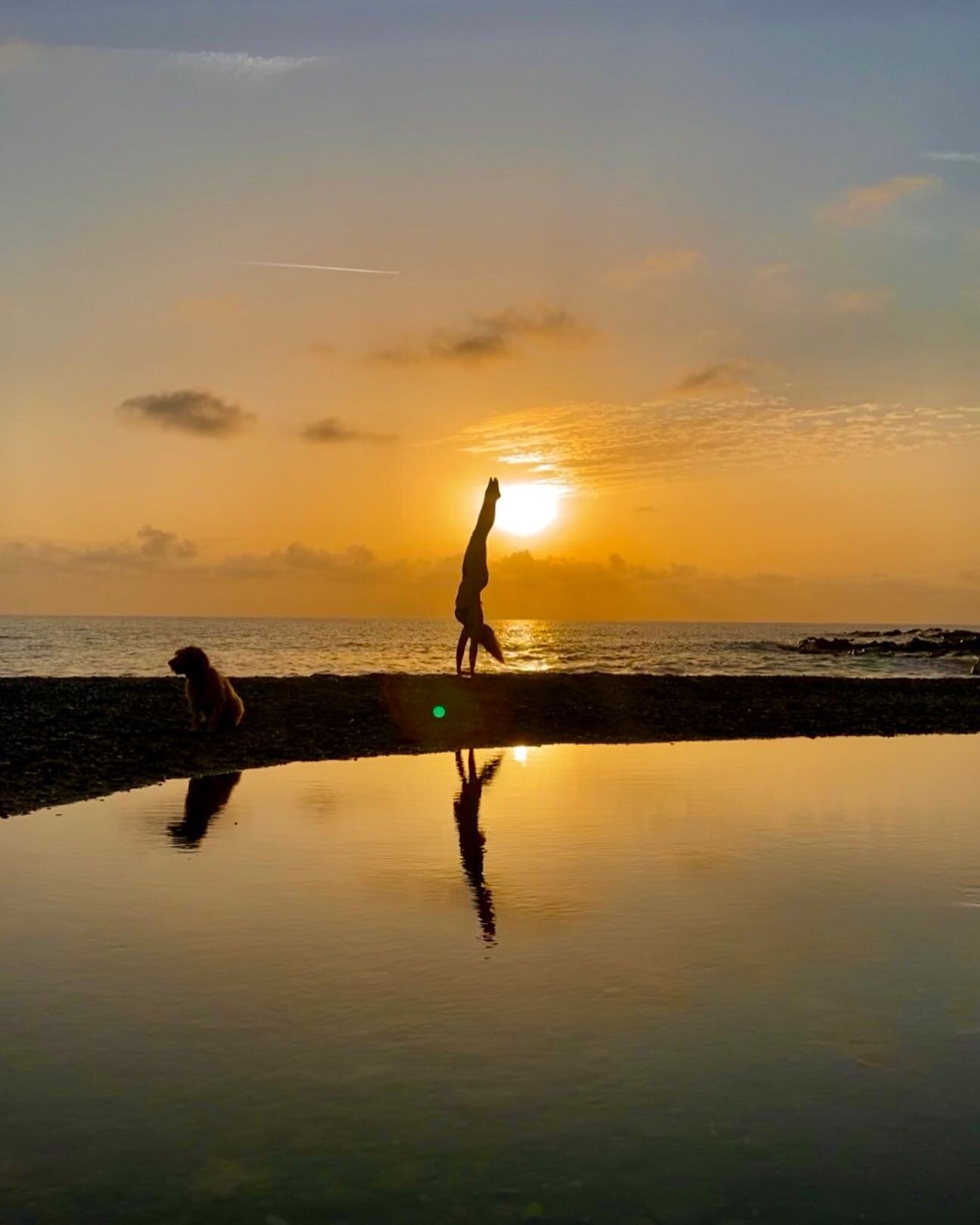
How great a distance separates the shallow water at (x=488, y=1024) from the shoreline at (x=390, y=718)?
451cm

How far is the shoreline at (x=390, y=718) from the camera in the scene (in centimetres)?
1502

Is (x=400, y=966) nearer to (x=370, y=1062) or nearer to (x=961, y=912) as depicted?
(x=370, y=1062)

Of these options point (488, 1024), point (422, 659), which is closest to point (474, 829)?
point (488, 1024)

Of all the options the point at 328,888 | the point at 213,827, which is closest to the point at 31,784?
the point at 213,827

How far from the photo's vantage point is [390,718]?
67.9 feet

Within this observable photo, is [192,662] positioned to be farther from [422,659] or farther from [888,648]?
[888,648]

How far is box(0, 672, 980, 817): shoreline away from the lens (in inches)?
591

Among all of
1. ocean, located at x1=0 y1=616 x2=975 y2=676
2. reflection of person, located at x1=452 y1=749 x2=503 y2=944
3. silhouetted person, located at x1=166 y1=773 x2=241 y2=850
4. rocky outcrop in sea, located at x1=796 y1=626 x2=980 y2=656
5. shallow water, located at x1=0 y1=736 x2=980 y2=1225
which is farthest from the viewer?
rocky outcrop in sea, located at x1=796 y1=626 x2=980 y2=656

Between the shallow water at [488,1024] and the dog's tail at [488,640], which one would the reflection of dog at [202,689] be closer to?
the shallow water at [488,1024]

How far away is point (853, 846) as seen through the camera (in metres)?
9.91

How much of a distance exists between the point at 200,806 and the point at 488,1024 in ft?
23.8

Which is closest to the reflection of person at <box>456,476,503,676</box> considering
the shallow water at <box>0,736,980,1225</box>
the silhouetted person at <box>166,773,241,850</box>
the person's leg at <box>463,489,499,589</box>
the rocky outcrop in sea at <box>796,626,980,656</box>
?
the person's leg at <box>463,489,499,589</box>

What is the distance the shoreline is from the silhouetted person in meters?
0.65

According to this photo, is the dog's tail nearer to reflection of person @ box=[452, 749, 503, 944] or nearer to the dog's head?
reflection of person @ box=[452, 749, 503, 944]
